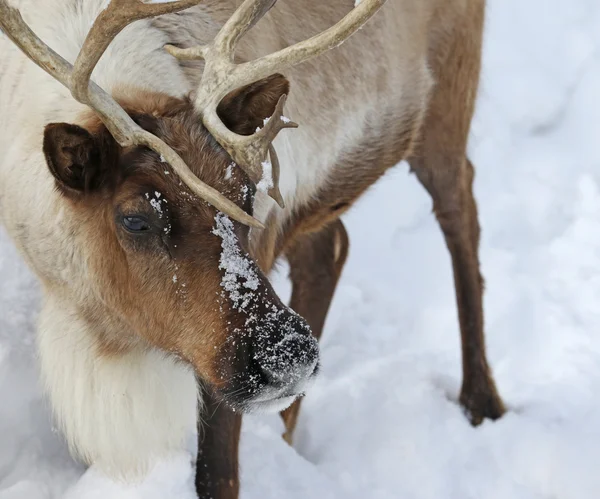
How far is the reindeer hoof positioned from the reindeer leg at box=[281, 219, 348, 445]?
71cm

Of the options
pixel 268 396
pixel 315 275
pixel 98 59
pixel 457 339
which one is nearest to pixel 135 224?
pixel 98 59

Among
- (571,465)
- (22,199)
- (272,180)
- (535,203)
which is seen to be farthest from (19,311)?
(535,203)

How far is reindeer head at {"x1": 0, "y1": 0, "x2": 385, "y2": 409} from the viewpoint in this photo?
2.04m

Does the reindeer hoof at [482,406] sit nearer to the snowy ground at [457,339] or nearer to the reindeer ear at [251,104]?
the snowy ground at [457,339]

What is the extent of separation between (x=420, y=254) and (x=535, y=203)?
0.77 metres

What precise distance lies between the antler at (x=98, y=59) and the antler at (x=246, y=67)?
162 millimetres

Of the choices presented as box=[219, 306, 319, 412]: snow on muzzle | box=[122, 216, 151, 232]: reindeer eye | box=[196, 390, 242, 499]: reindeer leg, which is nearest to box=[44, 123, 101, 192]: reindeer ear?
box=[122, 216, 151, 232]: reindeer eye

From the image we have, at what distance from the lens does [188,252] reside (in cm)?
211

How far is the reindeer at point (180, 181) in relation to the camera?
2.08m

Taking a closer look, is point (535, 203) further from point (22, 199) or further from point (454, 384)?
point (22, 199)

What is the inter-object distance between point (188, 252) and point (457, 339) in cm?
244

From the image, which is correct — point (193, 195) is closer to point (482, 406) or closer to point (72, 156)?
point (72, 156)

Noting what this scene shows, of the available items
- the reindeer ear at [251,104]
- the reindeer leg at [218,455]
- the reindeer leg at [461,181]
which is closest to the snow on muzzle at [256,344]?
the reindeer ear at [251,104]

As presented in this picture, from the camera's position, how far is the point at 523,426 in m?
3.60
